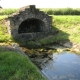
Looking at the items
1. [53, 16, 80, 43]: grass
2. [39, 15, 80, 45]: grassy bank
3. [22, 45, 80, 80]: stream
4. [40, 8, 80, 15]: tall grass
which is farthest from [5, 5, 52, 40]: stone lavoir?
[40, 8, 80, 15]: tall grass

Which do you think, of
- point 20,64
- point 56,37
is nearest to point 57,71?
point 20,64

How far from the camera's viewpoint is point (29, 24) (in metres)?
33.2

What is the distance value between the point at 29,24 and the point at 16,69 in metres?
20.2

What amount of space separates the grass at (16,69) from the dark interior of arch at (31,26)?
17.6m

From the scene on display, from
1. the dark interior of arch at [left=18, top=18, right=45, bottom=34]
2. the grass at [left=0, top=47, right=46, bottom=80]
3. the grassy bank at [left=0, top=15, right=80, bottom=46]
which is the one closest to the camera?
the grass at [left=0, top=47, right=46, bottom=80]

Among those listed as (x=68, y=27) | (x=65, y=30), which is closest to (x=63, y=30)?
(x=65, y=30)

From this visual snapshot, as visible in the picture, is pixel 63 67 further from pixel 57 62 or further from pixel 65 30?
pixel 65 30

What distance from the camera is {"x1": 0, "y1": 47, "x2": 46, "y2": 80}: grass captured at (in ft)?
41.6

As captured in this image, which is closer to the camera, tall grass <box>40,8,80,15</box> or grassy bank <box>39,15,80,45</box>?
grassy bank <box>39,15,80,45</box>

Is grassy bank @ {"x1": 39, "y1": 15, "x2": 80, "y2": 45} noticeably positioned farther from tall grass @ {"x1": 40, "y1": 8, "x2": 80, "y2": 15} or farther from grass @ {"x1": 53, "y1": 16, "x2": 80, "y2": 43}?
tall grass @ {"x1": 40, "y1": 8, "x2": 80, "y2": 15}

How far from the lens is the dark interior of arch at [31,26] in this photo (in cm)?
3269

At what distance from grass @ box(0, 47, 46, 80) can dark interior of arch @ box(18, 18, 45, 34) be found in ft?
57.9

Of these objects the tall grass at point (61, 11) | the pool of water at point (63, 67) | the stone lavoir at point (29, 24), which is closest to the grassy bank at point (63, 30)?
the stone lavoir at point (29, 24)

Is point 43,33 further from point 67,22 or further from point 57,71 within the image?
point 57,71
